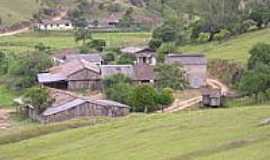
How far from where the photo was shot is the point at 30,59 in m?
73.9

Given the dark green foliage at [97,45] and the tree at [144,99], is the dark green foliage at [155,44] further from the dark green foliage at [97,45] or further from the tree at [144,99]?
the tree at [144,99]

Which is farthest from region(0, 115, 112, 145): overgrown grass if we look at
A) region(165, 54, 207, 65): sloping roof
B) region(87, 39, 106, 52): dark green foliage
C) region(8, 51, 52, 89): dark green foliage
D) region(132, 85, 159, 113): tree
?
region(87, 39, 106, 52): dark green foliage

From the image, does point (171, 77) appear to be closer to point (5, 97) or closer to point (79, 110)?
point (79, 110)

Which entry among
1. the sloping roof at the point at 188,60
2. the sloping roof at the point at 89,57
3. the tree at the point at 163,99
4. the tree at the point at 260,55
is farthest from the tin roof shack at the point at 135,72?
the tree at the point at 163,99

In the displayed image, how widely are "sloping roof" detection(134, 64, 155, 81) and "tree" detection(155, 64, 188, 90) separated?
1.03 m

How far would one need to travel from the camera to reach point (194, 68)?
68438 mm

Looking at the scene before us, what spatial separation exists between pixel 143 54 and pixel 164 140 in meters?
47.9

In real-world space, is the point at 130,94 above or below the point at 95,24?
below

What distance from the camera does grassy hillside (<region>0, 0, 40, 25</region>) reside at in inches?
4915

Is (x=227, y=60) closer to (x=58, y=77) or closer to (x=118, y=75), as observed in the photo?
(x=118, y=75)

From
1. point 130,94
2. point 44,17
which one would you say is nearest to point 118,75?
point 130,94

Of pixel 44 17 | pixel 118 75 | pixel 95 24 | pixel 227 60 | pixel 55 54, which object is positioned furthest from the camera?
pixel 44 17

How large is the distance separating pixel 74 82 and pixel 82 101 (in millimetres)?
15347

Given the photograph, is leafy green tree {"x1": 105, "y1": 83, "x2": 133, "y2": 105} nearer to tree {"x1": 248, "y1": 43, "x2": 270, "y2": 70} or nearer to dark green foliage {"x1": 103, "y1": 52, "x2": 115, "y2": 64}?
tree {"x1": 248, "y1": 43, "x2": 270, "y2": 70}
